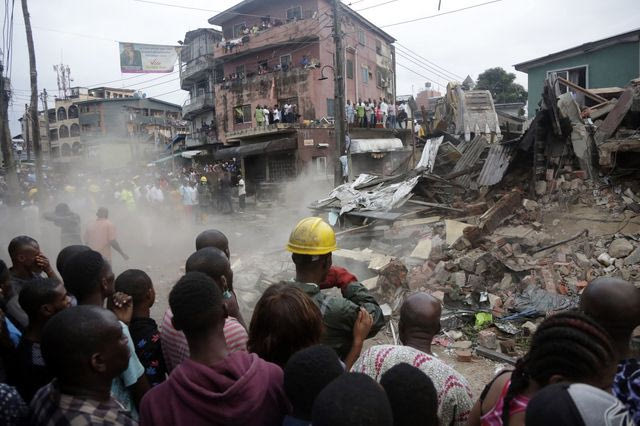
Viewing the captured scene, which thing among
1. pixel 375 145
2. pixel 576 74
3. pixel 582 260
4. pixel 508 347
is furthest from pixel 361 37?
pixel 508 347

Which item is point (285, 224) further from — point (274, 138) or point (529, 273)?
point (274, 138)

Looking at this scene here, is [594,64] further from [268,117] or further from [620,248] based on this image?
[268,117]

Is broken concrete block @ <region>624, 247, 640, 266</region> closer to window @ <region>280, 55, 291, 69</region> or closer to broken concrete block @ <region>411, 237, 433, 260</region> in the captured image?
broken concrete block @ <region>411, 237, 433, 260</region>

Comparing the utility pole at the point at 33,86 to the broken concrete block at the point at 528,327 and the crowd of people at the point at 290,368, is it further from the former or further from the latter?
the broken concrete block at the point at 528,327

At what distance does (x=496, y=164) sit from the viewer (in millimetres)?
9938

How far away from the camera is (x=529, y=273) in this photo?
6.75 metres

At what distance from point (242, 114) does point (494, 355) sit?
2785 cm

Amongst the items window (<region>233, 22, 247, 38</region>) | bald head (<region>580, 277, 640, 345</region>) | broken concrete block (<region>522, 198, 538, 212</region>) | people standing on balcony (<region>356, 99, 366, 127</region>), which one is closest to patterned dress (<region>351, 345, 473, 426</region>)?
bald head (<region>580, 277, 640, 345</region>)

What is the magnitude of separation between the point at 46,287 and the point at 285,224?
11.6 meters

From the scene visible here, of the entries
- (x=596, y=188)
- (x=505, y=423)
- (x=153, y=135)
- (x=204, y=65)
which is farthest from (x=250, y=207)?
(x=153, y=135)

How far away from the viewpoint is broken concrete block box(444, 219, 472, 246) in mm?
8180

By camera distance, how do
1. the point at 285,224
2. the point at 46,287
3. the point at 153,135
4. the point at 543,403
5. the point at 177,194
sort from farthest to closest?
the point at 153,135, the point at 177,194, the point at 285,224, the point at 46,287, the point at 543,403

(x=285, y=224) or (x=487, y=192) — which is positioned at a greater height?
(x=487, y=192)

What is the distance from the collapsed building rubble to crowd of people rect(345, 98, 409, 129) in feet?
38.0
